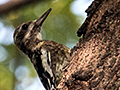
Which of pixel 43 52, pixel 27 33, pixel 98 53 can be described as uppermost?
pixel 27 33

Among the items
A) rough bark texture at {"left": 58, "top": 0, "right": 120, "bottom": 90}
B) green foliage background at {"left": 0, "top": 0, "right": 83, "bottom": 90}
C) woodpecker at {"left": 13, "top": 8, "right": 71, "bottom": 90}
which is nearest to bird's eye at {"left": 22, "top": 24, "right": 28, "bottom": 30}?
woodpecker at {"left": 13, "top": 8, "right": 71, "bottom": 90}

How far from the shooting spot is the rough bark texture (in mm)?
1537

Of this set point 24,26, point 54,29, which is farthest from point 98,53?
point 54,29

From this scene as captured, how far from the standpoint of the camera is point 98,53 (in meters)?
1.77

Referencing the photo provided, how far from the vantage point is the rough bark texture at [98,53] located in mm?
1537

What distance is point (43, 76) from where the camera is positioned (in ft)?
9.66

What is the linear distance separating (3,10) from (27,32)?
211 centimetres

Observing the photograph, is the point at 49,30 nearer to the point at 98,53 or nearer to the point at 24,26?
the point at 24,26

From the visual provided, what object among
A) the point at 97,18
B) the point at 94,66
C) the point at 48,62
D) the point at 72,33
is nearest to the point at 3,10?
the point at 94,66

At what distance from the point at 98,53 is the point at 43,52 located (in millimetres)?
1376

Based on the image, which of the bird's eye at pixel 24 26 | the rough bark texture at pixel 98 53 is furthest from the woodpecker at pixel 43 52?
the rough bark texture at pixel 98 53

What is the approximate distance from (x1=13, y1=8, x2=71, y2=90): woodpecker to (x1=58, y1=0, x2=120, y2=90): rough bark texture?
0.44 m

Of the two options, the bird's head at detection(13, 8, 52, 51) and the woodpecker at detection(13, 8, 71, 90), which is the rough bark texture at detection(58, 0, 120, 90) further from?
the bird's head at detection(13, 8, 52, 51)

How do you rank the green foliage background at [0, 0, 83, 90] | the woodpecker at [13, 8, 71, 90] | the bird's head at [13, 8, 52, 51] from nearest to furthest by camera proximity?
the woodpecker at [13, 8, 71, 90], the bird's head at [13, 8, 52, 51], the green foliage background at [0, 0, 83, 90]
